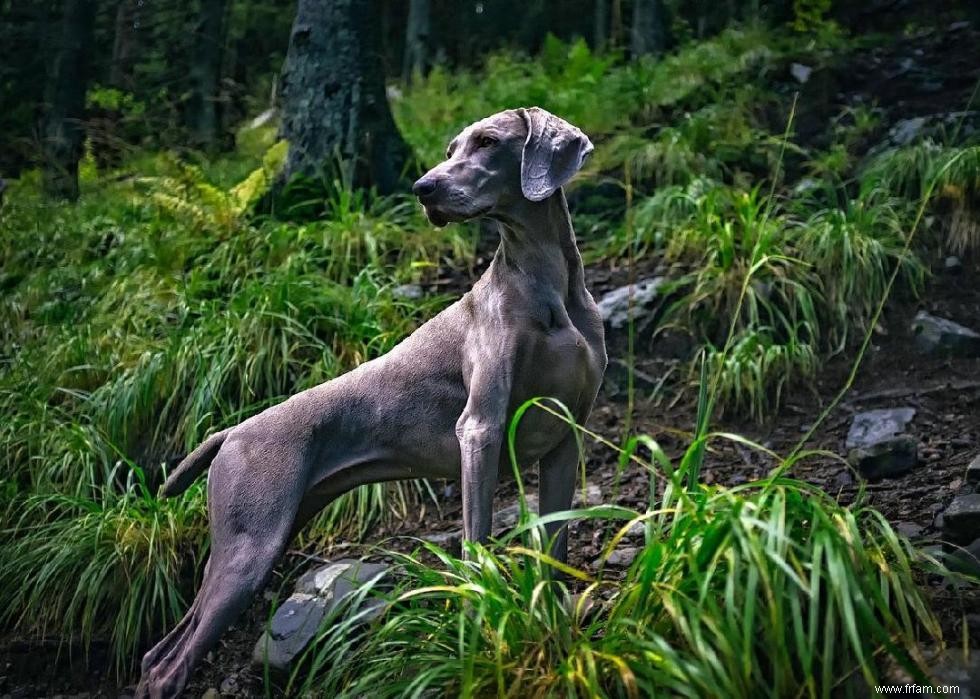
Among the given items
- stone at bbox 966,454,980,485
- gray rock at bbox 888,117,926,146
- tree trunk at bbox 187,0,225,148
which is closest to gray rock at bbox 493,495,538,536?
stone at bbox 966,454,980,485

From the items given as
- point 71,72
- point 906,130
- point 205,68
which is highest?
point 71,72

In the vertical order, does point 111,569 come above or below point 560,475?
below

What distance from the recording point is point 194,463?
3562mm

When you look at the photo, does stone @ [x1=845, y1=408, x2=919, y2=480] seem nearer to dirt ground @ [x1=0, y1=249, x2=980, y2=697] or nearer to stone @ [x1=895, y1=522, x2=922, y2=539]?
dirt ground @ [x1=0, y1=249, x2=980, y2=697]

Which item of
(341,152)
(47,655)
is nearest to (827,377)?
(341,152)

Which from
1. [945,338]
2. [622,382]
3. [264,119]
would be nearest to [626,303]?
[622,382]

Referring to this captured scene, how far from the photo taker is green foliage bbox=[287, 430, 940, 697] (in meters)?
2.40

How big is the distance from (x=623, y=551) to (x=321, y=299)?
91.8 inches

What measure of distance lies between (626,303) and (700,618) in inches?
138

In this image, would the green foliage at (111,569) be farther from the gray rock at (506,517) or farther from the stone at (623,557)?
the stone at (623,557)

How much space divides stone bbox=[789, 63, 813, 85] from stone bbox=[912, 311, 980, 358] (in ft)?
10.3

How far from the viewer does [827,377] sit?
5410 mm

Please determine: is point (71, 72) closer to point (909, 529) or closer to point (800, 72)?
point (800, 72)

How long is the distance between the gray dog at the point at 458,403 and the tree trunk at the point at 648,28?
807 cm
